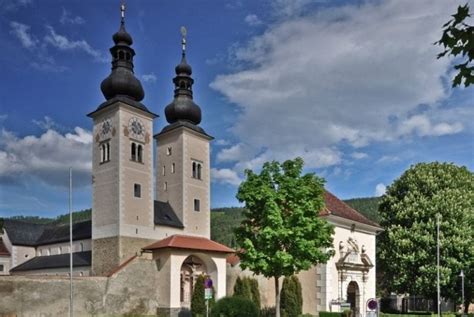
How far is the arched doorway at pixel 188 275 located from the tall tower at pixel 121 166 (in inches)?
158

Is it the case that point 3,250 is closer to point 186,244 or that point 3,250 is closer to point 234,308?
point 186,244

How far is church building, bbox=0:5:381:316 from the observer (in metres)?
36.0

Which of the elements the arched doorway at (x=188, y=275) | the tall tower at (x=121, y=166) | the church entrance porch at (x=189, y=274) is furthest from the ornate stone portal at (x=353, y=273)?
the tall tower at (x=121, y=166)

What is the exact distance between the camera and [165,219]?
44.8 metres

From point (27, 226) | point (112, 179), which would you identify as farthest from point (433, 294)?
point (27, 226)

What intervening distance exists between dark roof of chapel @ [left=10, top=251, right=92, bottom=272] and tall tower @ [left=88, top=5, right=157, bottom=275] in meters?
1.85

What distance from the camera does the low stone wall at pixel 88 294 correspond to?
101ft

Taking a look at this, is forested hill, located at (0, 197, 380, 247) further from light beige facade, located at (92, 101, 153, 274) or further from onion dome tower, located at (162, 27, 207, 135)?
light beige facade, located at (92, 101, 153, 274)

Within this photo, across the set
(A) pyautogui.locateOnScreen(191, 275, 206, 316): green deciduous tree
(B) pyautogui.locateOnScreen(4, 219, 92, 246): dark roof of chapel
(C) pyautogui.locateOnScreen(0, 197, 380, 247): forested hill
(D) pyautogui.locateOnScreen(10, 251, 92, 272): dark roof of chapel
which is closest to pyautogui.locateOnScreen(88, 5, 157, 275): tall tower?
(D) pyautogui.locateOnScreen(10, 251, 92, 272): dark roof of chapel

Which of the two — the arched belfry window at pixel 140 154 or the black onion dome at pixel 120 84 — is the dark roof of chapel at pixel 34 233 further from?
the black onion dome at pixel 120 84

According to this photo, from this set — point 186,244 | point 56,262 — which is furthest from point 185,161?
point 56,262

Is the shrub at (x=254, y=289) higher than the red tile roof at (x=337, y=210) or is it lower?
lower

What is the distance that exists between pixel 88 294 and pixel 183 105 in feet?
69.6

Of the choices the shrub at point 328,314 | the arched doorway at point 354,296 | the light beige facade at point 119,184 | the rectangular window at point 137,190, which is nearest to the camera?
the shrub at point 328,314
